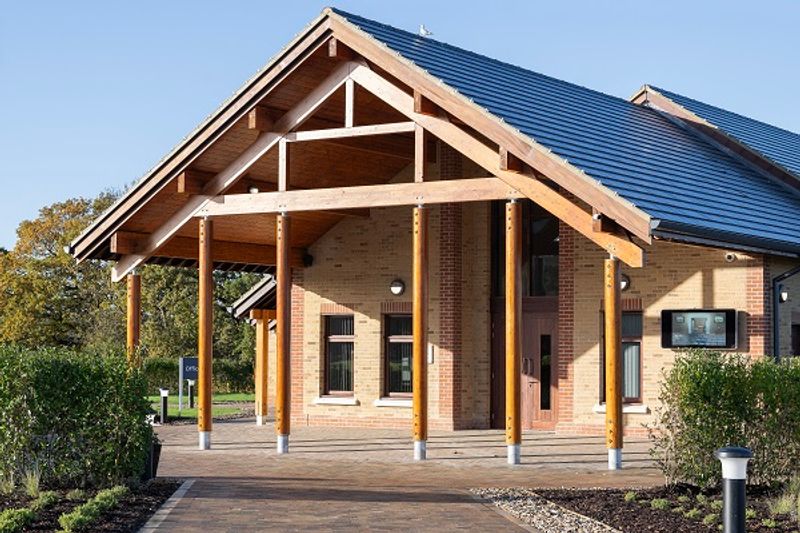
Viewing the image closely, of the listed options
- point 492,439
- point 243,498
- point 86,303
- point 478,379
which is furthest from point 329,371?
point 86,303

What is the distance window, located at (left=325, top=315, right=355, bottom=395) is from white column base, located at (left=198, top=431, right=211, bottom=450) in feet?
17.8

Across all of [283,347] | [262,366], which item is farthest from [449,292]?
[283,347]

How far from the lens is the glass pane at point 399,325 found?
25.4 m

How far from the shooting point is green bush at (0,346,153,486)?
1423 cm

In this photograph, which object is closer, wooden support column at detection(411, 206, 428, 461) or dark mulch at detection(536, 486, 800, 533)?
dark mulch at detection(536, 486, 800, 533)

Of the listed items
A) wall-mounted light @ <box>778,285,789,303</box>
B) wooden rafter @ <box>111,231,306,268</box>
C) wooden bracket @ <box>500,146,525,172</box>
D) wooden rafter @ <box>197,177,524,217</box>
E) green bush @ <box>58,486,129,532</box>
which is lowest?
green bush @ <box>58,486,129,532</box>

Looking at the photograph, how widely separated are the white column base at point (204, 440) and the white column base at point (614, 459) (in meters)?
6.69

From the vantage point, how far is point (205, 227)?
71.5 ft

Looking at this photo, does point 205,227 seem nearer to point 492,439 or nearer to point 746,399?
point 492,439

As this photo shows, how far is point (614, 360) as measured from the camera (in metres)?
17.6

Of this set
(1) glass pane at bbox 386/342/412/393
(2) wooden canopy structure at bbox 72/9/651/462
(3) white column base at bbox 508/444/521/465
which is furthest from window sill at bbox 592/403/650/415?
(1) glass pane at bbox 386/342/412/393

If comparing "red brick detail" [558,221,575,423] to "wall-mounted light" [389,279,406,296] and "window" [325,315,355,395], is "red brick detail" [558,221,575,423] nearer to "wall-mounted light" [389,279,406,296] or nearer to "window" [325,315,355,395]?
"wall-mounted light" [389,279,406,296]

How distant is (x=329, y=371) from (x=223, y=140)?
6.67 metres

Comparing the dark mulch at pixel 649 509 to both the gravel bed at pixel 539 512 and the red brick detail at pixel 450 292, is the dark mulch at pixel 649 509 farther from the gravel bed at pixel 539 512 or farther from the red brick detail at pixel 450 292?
the red brick detail at pixel 450 292
